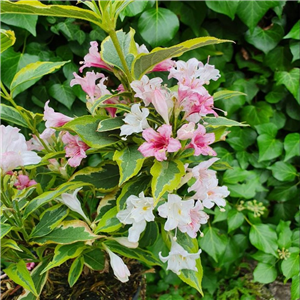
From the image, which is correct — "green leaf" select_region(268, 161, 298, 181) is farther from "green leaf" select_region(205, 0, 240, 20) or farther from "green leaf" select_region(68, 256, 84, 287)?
"green leaf" select_region(68, 256, 84, 287)

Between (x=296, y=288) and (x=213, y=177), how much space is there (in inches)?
33.6

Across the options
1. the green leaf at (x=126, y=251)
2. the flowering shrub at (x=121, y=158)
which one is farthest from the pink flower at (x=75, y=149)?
the green leaf at (x=126, y=251)

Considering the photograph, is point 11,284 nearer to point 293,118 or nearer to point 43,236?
point 43,236

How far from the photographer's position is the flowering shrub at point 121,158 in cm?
58

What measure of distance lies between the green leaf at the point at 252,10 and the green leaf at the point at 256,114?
33 centimetres

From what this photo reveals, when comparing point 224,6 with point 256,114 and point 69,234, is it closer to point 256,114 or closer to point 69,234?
point 256,114

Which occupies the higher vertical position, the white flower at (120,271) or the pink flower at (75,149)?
the pink flower at (75,149)

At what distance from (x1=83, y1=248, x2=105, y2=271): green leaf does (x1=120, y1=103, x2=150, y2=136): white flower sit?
32 cm

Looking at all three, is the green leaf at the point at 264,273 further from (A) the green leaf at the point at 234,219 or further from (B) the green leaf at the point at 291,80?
(B) the green leaf at the point at 291,80

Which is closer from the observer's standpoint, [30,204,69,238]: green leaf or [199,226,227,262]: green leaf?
[30,204,69,238]: green leaf

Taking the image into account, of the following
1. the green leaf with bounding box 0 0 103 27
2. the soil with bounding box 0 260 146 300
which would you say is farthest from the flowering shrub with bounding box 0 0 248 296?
the soil with bounding box 0 260 146 300

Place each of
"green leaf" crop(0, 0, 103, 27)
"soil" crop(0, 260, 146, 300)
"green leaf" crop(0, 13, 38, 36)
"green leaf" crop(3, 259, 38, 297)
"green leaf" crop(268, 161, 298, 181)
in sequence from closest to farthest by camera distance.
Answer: "green leaf" crop(0, 0, 103, 27) < "green leaf" crop(3, 259, 38, 297) < "soil" crop(0, 260, 146, 300) < "green leaf" crop(0, 13, 38, 36) < "green leaf" crop(268, 161, 298, 181)

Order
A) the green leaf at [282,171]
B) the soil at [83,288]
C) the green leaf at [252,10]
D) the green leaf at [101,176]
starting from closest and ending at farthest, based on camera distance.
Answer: the green leaf at [101,176] → the soil at [83,288] → the green leaf at [252,10] → the green leaf at [282,171]

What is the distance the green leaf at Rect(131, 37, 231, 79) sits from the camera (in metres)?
0.53
